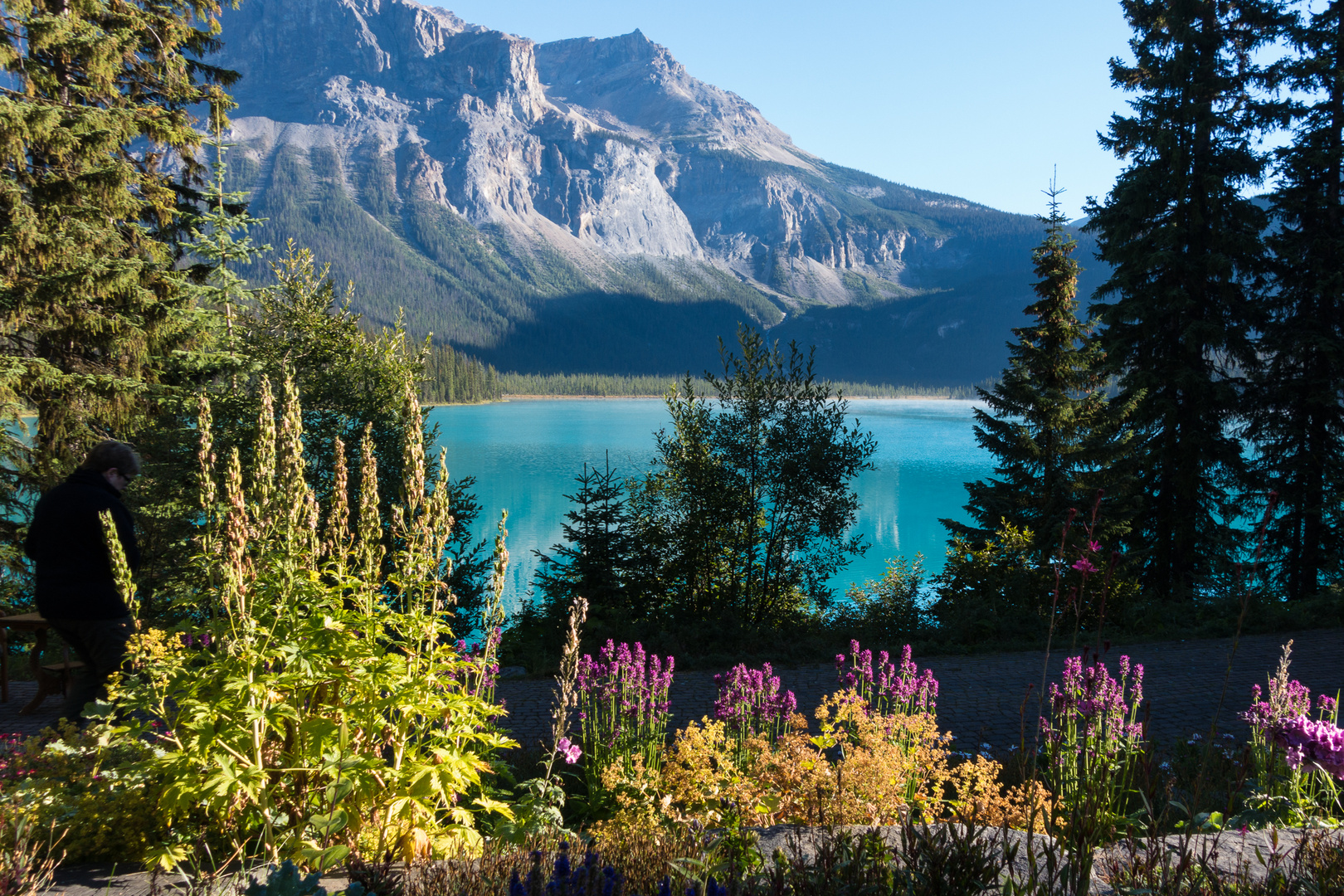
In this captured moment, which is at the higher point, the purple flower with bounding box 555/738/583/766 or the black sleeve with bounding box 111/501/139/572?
the black sleeve with bounding box 111/501/139/572

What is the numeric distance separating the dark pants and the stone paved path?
196 cm

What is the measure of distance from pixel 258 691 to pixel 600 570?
29.2 feet

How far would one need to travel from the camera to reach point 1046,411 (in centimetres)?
1399

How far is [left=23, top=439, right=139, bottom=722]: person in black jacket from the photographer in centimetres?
439

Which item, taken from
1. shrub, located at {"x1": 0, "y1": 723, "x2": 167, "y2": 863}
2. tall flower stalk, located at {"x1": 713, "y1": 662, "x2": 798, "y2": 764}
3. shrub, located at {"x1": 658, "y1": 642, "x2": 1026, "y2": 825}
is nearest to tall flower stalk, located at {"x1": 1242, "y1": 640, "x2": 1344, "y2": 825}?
shrub, located at {"x1": 658, "y1": 642, "x2": 1026, "y2": 825}

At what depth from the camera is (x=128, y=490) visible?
445 inches

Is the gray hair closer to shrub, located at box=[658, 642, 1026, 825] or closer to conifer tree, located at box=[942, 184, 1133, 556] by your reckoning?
shrub, located at box=[658, 642, 1026, 825]

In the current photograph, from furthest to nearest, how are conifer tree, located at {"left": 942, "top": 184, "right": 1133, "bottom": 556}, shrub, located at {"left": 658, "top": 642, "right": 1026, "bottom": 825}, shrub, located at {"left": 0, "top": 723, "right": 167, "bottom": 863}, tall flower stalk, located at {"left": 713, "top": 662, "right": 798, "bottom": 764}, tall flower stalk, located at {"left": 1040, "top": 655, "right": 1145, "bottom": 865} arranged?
conifer tree, located at {"left": 942, "top": 184, "right": 1133, "bottom": 556}, tall flower stalk, located at {"left": 713, "top": 662, "right": 798, "bottom": 764}, shrub, located at {"left": 658, "top": 642, "right": 1026, "bottom": 825}, shrub, located at {"left": 0, "top": 723, "right": 167, "bottom": 863}, tall flower stalk, located at {"left": 1040, "top": 655, "right": 1145, "bottom": 865}

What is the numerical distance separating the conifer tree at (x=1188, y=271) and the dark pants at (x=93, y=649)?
14029 mm

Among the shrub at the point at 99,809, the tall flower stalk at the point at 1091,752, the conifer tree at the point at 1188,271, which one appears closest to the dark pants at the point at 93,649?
the shrub at the point at 99,809

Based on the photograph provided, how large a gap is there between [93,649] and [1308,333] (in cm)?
1655

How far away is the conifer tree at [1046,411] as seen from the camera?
13.8 metres

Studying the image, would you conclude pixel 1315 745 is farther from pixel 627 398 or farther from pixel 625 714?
pixel 627 398

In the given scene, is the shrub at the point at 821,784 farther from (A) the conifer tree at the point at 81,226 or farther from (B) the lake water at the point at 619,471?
(A) the conifer tree at the point at 81,226
